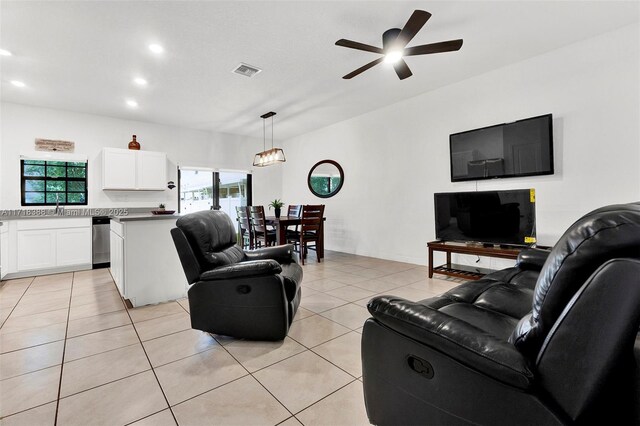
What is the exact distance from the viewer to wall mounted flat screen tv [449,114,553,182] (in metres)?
3.48

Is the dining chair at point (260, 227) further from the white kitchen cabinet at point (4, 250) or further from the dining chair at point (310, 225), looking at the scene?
the white kitchen cabinet at point (4, 250)

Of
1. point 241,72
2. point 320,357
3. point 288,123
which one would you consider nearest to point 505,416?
point 320,357

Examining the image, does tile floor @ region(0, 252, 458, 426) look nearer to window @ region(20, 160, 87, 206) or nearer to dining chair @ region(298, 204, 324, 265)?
dining chair @ region(298, 204, 324, 265)

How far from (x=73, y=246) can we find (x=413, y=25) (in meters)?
5.69

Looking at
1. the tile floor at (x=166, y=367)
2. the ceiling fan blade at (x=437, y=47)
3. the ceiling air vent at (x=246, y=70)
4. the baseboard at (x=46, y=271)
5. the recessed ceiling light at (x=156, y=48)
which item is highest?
the ceiling air vent at (x=246, y=70)

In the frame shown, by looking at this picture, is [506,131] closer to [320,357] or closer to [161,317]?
[320,357]

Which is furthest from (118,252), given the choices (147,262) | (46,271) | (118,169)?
(118,169)

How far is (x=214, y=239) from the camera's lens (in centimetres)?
249

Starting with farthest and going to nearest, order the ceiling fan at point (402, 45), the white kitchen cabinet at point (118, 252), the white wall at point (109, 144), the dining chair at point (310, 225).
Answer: the dining chair at point (310, 225)
the white wall at point (109, 144)
the white kitchen cabinet at point (118, 252)
the ceiling fan at point (402, 45)

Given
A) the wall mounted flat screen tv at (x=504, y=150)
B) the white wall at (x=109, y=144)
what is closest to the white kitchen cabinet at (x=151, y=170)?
the white wall at (x=109, y=144)

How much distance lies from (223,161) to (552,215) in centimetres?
633

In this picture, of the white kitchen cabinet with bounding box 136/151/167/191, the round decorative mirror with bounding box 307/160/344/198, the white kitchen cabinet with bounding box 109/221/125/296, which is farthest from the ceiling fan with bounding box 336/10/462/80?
the white kitchen cabinet with bounding box 136/151/167/191

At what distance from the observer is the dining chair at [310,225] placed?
5.09 m

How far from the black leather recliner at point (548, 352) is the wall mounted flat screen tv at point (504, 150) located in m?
3.25
